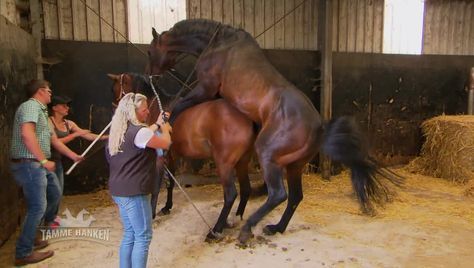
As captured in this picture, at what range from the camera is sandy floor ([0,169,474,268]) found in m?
2.73

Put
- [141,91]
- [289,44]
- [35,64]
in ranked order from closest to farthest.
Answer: [141,91], [35,64], [289,44]

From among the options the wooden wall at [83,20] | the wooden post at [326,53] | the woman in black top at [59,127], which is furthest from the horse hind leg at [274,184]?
the wooden wall at [83,20]

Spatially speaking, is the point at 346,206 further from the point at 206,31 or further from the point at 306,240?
the point at 206,31

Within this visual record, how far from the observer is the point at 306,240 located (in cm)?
314

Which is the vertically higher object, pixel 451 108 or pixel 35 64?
pixel 35 64

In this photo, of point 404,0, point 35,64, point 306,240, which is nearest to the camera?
point 306,240

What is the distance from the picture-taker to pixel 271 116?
303cm

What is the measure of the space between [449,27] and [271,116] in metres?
4.60

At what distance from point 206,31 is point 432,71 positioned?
4.35 meters

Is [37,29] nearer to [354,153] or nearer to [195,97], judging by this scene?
[195,97]

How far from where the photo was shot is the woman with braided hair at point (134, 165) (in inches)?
78.1

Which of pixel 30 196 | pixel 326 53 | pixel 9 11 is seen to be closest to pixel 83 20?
pixel 9 11

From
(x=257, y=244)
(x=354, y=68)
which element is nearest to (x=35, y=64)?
(x=257, y=244)

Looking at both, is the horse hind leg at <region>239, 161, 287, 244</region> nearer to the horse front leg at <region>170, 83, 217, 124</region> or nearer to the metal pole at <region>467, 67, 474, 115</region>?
the horse front leg at <region>170, 83, 217, 124</region>
